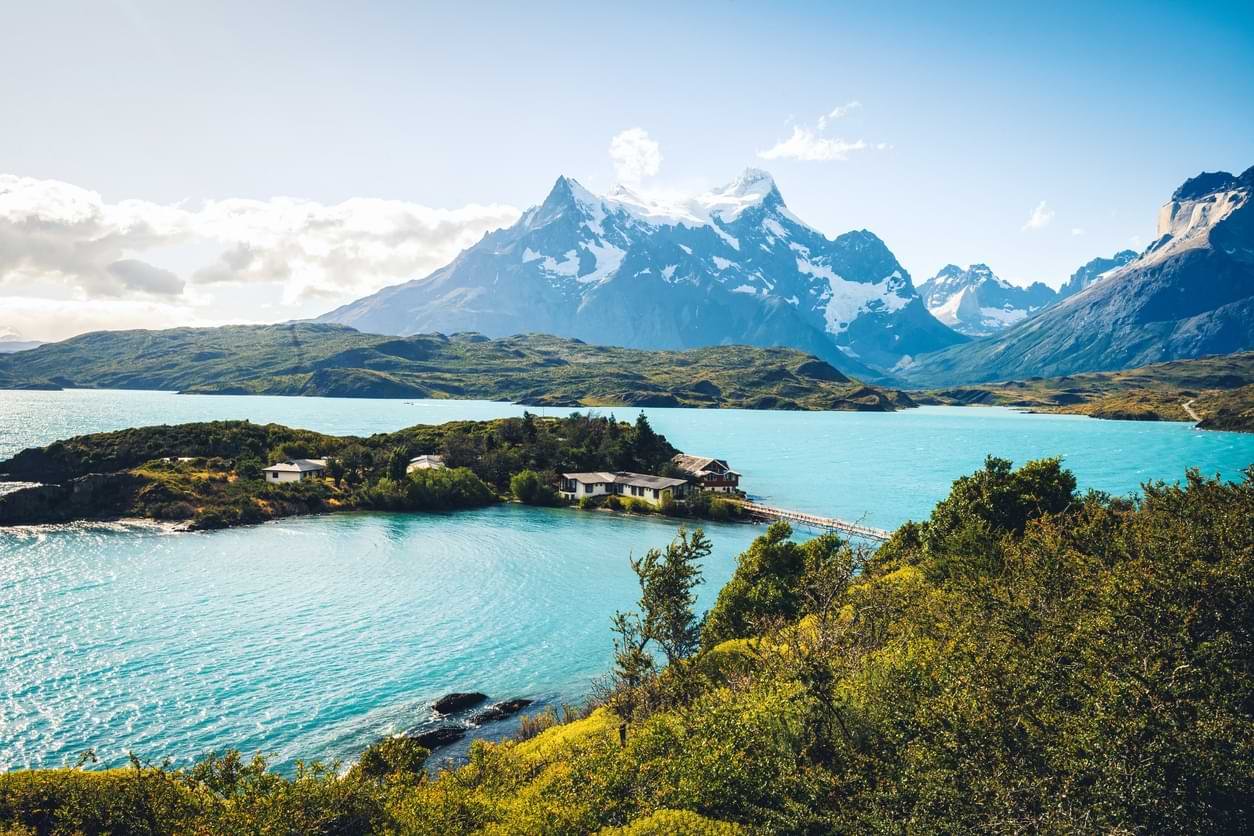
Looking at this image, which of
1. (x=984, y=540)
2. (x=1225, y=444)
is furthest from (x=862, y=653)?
(x=1225, y=444)

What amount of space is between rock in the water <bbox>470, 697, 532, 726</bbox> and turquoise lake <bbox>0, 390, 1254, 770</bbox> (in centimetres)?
107

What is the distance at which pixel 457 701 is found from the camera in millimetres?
43750

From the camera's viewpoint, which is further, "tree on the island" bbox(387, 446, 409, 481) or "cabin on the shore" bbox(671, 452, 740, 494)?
"cabin on the shore" bbox(671, 452, 740, 494)

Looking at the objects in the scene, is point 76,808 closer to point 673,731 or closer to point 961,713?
point 673,731

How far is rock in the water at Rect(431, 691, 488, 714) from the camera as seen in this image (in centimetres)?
4303

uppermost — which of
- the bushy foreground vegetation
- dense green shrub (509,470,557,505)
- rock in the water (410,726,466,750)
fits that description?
the bushy foreground vegetation

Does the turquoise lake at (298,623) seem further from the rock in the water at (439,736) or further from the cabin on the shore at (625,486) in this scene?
the cabin on the shore at (625,486)

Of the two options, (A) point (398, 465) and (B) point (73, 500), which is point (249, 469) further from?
(A) point (398, 465)

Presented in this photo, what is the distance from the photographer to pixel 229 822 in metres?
17.9

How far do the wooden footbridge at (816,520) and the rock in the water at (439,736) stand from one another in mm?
58780

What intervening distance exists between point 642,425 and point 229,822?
11505cm

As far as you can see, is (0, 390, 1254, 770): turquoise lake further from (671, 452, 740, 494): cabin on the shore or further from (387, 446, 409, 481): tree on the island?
(671, 452, 740, 494): cabin on the shore

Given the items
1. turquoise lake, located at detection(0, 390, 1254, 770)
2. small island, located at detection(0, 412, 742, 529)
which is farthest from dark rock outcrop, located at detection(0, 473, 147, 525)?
turquoise lake, located at detection(0, 390, 1254, 770)

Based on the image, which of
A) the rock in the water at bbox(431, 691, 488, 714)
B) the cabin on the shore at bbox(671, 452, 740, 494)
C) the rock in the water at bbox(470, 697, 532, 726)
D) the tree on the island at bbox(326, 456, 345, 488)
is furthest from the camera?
the cabin on the shore at bbox(671, 452, 740, 494)
